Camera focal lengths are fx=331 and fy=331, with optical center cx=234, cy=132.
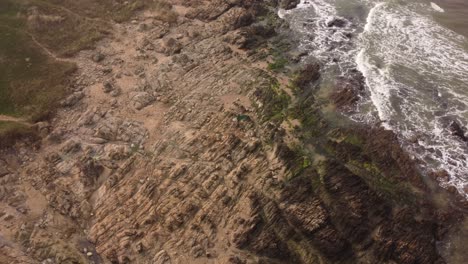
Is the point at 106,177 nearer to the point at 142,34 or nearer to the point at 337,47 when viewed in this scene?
the point at 142,34

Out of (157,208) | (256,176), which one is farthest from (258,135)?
(157,208)

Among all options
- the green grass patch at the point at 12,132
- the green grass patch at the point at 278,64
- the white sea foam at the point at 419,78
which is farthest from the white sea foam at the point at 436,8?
the green grass patch at the point at 12,132

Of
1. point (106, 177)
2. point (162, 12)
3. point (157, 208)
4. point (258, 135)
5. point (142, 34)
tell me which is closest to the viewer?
point (157, 208)

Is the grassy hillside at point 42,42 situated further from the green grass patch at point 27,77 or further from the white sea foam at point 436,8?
the white sea foam at point 436,8

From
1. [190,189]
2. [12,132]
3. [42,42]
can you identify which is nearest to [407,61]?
[190,189]

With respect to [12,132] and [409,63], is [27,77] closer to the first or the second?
[12,132]

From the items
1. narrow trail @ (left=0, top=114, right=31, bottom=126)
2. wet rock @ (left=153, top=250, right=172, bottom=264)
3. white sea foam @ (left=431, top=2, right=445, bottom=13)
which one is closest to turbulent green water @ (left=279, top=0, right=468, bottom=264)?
white sea foam @ (left=431, top=2, right=445, bottom=13)
